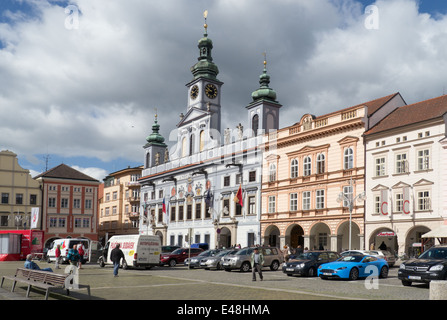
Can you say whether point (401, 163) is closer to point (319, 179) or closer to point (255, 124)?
point (319, 179)

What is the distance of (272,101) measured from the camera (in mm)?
58094

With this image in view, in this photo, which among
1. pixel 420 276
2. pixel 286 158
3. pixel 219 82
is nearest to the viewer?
pixel 420 276

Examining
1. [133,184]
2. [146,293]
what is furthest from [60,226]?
[146,293]

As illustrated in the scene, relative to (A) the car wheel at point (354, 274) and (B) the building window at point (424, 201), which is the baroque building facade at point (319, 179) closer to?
(B) the building window at point (424, 201)

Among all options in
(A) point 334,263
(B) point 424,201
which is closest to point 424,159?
(B) point 424,201

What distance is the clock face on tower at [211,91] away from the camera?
63875 millimetres

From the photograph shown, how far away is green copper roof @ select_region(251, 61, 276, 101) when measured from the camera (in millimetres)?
58031

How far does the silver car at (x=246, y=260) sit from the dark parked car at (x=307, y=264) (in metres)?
4.10

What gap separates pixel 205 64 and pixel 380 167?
31.3 metres

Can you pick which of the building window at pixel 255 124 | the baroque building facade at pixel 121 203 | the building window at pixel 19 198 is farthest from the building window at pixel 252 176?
the building window at pixel 19 198
